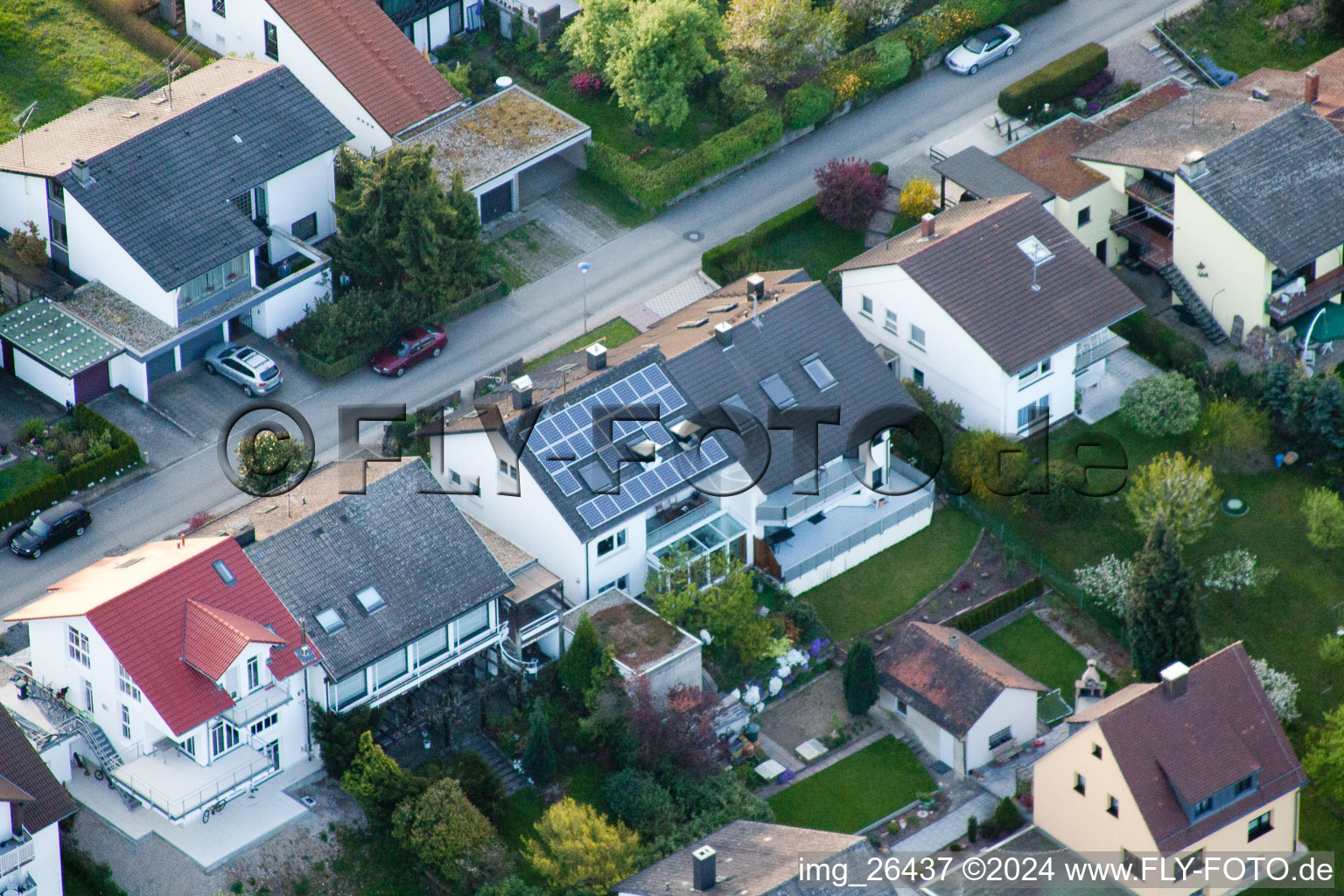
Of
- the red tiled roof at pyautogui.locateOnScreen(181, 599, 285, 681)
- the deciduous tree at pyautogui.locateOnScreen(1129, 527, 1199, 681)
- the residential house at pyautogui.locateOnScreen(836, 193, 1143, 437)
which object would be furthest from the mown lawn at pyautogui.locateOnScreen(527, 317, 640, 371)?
the deciduous tree at pyautogui.locateOnScreen(1129, 527, 1199, 681)

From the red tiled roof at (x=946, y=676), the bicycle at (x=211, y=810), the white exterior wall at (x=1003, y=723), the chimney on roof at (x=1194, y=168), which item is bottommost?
the white exterior wall at (x=1003, y=723)

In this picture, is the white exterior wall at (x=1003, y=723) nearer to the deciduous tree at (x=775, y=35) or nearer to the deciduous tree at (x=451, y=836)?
the deciduous tree at (x=451, y=836)

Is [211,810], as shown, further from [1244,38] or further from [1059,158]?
[1244,38]

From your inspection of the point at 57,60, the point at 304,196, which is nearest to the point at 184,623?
the point at 304,196

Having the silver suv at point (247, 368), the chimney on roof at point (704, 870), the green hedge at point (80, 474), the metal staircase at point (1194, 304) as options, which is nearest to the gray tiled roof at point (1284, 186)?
the metal staircase at point (1194, 304)

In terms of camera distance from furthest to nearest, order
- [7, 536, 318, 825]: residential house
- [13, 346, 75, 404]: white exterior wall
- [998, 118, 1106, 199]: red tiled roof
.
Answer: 1. [998, 118, 1106, 199]: red tiled roof
2. [13, 346, 75, 404]: white exterior wall
3. [7, 536, 318, 825]: residential house

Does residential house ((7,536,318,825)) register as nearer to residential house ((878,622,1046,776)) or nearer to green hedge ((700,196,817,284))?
residential house ((878,622,1046,776))
